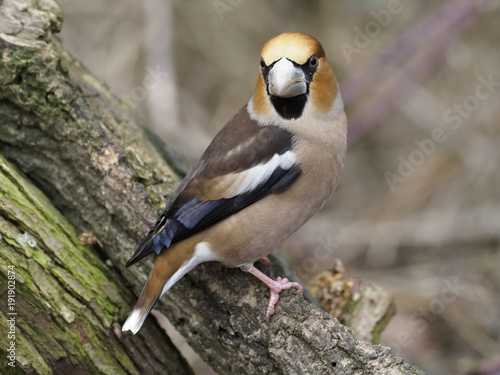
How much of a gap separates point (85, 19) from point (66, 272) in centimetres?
527

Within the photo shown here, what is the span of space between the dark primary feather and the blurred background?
2719 mm

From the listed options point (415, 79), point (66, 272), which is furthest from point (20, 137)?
point (415, 79)

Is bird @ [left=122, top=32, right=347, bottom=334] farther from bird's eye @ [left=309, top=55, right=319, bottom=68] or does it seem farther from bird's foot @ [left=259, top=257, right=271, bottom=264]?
bird's foot @ [left=259, top=257, right=271, bottom=264]

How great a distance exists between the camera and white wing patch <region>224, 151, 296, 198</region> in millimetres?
3644

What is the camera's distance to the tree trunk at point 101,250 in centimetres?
345

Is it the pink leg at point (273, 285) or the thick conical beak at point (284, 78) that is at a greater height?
the thick conical beak at point (284, 78)

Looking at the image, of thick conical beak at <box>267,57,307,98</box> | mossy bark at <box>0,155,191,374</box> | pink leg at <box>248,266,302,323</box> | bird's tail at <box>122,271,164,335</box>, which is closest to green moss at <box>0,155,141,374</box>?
mossy bark at <box>0,155,191,374</box>

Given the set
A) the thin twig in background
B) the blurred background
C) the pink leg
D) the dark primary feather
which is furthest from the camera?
the blurred background

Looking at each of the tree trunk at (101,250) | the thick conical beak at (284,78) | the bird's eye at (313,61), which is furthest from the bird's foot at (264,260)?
the bird's eye at (313,61)

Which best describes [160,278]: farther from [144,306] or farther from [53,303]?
[53,303]

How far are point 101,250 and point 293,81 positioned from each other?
1.66m

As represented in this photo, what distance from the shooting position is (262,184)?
364 centimetres

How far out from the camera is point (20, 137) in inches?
155

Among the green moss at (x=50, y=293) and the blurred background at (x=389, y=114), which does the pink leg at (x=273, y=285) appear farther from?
the blurred background at (x=389, y=114)
